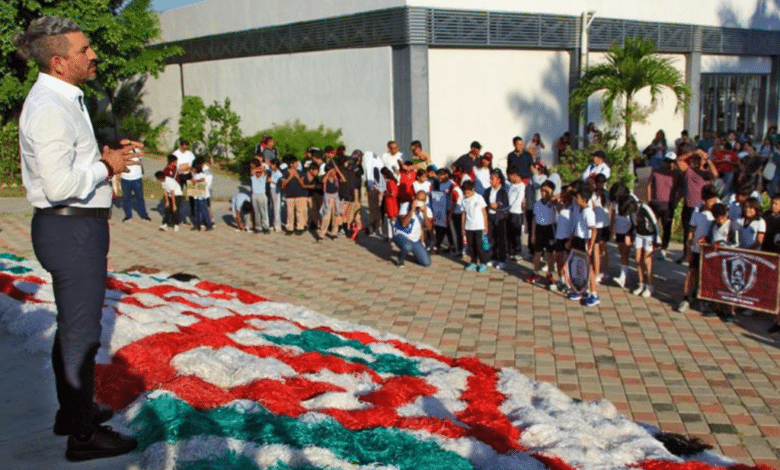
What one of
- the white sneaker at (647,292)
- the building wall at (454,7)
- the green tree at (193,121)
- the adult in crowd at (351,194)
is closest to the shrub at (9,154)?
the green tree at (193,121)

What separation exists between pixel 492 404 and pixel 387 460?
6.51 ft

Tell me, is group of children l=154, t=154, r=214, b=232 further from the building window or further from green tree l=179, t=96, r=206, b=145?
the building window

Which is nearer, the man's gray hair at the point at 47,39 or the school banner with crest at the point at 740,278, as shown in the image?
the man's gray hair at the point at 47,39

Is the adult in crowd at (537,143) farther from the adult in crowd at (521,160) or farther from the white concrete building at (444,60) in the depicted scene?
the adult in crowd at (521,160)

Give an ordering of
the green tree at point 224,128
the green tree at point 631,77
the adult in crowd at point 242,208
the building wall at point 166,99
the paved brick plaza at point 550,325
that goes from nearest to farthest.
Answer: the paved brick plaza at point 550,325, the adult in crowd at point 242,208, the green tree at point 631,77, the green tree at point 224,128, the building wall at point 166,99

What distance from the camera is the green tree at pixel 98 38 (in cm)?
2220

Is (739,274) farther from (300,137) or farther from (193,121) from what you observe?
(193,121)

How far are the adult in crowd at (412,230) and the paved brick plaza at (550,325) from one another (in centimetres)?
23

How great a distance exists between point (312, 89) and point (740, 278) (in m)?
15.9

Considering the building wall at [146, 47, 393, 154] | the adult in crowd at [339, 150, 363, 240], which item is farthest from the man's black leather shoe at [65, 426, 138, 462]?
the building wall at [146, 47, 393, 154]

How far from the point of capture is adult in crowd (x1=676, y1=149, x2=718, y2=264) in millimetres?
13133

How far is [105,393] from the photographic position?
16.5ft

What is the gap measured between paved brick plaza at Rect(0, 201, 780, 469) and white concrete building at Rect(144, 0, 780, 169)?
255 inches

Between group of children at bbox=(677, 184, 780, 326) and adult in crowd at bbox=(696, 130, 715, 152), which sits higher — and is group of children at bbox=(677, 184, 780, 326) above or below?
below
